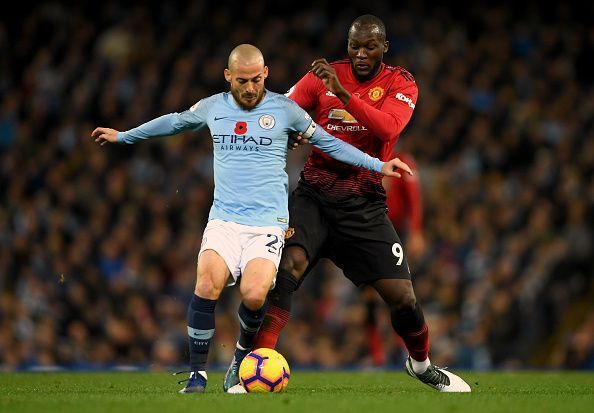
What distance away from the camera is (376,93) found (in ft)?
28.9

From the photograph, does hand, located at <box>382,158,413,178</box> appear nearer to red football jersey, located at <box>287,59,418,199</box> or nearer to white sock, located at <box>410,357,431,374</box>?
red football jersey, located at <box>287,59,418,199</box>

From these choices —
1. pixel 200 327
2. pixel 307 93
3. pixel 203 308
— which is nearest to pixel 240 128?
pixel 307 93

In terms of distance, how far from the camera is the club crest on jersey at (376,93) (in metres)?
8.79

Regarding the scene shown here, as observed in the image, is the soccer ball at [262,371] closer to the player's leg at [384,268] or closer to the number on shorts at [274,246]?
the number on shorts at [274,246]

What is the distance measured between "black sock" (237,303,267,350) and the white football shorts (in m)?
0.23

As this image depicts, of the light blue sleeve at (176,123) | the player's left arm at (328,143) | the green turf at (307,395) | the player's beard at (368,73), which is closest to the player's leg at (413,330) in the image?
the green turf at (307,395)

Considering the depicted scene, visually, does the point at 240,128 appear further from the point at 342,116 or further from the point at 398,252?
the point at 398,252

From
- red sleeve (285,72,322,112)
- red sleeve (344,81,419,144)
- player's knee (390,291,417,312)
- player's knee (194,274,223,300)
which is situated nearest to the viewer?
player's knee (194,274,223,300)

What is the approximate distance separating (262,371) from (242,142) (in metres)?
1.51

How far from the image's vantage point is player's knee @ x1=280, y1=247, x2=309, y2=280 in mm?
8484

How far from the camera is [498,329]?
46.9 feet

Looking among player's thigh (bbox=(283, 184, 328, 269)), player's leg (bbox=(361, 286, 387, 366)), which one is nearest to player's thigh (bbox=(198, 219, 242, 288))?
player's thigh (bbox=(283, 184, 328, 269))

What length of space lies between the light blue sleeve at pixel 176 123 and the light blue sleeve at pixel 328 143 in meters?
0.59

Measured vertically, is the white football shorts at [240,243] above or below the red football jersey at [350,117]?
below
